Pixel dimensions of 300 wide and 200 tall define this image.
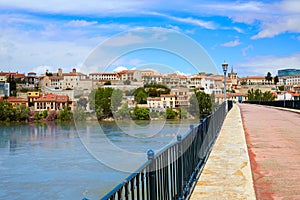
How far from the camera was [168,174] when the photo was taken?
3.47 metres

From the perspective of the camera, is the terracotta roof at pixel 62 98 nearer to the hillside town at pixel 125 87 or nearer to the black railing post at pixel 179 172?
the hillside town at pixel 125 87

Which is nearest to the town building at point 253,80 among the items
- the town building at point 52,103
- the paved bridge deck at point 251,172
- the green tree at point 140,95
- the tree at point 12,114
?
the town building at point 52,103

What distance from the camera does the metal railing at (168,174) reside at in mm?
2430

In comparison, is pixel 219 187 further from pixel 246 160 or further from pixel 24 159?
pixel 24 159

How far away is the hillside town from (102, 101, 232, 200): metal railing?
6340 millimetres

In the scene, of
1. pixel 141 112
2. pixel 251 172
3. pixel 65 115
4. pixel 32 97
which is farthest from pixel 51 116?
pixel 251 172

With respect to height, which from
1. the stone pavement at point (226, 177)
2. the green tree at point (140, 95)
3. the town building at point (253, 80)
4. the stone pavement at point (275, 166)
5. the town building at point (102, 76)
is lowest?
the stone pavement at point (275, 166)

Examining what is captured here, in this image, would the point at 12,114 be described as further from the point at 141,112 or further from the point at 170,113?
the point at 141,112

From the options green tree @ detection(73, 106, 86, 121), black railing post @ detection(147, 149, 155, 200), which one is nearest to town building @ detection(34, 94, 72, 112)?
green tree @ detection(73, 106, 86, 121)

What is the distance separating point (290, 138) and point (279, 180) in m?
5.07

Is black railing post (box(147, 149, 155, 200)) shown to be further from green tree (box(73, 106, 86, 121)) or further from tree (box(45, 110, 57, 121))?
tree (box(45, 110, 57, 121))

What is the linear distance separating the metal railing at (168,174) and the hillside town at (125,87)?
6.34 metres

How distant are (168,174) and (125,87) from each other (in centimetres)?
1347

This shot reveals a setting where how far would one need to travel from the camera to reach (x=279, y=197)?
4129mm
